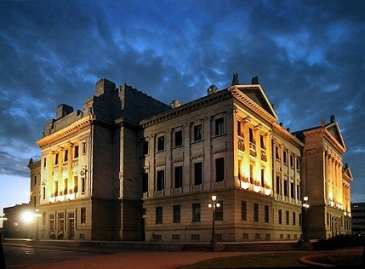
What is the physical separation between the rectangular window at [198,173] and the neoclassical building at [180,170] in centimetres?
11

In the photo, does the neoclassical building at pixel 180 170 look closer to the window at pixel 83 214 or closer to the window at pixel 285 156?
the window at pixel 83 214

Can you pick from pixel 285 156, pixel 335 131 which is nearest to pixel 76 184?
pixel 285 156

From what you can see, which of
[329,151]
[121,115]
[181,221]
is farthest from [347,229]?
[121,115]

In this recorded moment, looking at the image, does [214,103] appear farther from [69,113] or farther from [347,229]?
[347,229]

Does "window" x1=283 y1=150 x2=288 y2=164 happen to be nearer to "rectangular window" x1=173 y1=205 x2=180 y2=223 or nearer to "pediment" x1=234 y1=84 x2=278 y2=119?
"pediment" x1=234 y1=84 x2=278 y2=119

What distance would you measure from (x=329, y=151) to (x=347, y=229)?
21.6 m

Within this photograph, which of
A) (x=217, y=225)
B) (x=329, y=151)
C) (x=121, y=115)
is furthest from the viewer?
(x=329, y=151)

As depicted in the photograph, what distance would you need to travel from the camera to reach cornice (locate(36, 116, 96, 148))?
155ft

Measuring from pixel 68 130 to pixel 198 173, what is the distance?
20.2 metres

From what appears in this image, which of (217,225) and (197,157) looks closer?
(217,225)

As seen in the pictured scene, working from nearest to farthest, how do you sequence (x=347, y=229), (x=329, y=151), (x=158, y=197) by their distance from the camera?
(x=158, y=197), (x=329, y=151), (x=347, y=229)

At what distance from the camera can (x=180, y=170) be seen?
4344 centimetres

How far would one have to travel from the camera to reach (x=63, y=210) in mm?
50406

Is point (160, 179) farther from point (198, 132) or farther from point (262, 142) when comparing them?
point (262, 142)
